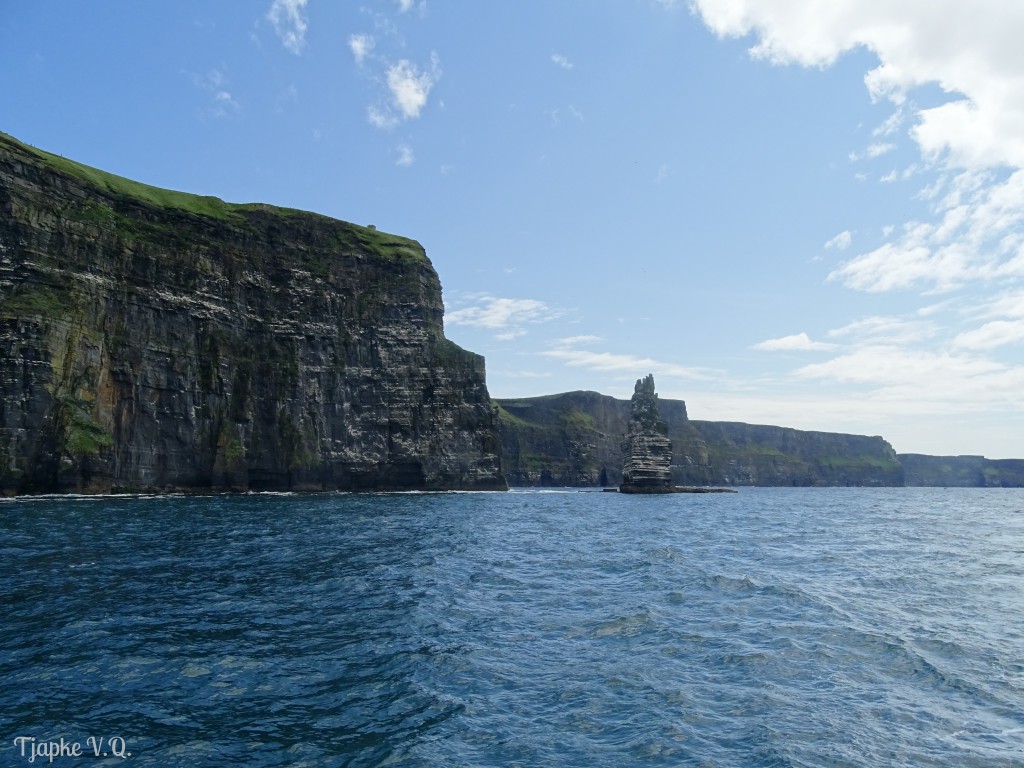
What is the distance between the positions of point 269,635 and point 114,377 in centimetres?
7211

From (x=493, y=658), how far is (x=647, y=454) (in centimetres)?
12107

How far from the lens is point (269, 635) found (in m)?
18.1

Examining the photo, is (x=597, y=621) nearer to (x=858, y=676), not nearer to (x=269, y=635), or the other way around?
(x=858, y=676)

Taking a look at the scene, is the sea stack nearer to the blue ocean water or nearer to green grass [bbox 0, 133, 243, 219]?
green grass [bbox 0, 133, 243, 219]

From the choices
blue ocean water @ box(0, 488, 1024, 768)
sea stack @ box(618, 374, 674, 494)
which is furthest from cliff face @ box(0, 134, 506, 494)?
blue ocean water @ box(0, 488, 1024, 768)

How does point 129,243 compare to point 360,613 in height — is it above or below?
above

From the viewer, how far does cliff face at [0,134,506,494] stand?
68.3m

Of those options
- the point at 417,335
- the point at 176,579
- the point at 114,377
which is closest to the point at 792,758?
the point at 176,579

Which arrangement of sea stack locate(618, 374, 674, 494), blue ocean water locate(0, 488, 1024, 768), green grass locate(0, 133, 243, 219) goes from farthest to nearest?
sea stack locate(618, 374, 674, 494)
green grass locate(0, 133, 243, 219)
blue ocean water locate(0, 488, 1024, 768)

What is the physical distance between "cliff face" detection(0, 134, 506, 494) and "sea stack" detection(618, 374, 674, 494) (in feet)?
111

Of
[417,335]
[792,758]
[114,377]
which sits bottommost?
[792,758]

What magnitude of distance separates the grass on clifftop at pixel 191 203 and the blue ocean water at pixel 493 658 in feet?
202

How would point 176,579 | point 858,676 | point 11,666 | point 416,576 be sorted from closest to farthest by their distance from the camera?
point 11,666
point 858,676
point 176,579
point 416,576

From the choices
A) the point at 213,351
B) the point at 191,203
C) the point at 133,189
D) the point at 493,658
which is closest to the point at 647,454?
the point at 213,351
